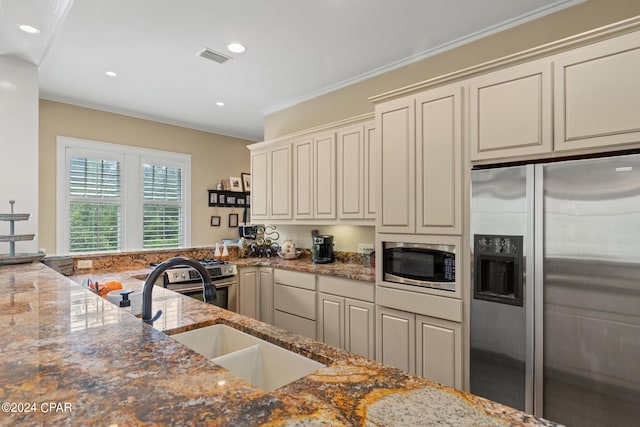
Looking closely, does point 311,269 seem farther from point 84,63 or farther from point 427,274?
point 84,63

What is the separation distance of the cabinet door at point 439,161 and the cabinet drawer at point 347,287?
0.71 metres

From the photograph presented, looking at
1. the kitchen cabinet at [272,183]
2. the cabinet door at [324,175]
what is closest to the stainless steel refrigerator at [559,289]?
the cabinet door at [324,175]

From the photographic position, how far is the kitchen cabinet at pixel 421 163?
221cm

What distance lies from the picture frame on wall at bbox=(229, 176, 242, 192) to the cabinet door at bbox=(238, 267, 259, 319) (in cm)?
216

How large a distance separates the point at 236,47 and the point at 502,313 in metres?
2.79

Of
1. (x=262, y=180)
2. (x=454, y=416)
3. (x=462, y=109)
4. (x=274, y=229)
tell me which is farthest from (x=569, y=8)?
(x=274, y=229)

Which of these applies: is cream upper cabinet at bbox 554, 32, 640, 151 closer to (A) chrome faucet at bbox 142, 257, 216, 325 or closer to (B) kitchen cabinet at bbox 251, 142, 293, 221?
(A) chrome faucet at bbox 142, 257, 216, 325

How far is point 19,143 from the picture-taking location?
111 inches

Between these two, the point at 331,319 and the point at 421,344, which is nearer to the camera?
the point at 421,344

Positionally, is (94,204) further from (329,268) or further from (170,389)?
(170,389)

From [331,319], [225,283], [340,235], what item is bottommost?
[331,319]

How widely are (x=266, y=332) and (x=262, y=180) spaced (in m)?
3.07

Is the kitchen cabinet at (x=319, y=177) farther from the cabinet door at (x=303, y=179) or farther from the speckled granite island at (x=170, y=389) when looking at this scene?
the speckled granite island at (x=170, y=389)

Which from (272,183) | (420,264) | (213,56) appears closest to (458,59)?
(420,264)
